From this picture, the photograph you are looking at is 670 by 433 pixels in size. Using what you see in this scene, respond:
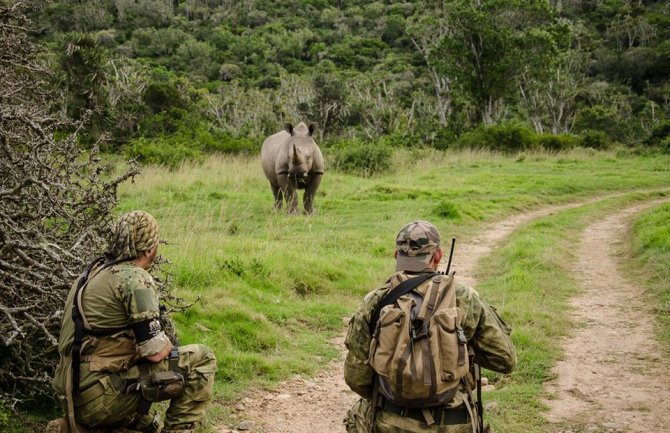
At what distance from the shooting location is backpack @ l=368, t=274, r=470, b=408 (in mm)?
3223

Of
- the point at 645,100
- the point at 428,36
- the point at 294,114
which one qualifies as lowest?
the point at 294,114

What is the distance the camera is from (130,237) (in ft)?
12.6

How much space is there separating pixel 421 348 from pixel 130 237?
1835mm

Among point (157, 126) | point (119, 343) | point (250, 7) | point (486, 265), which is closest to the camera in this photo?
point (119, 343)

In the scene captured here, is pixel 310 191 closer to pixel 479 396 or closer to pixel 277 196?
pixel 277 196

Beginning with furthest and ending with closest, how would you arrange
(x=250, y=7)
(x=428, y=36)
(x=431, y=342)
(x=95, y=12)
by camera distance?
(x=250, y=7)
(x=95, y=12)
(x=428, y=36)
(x=431, y=342)

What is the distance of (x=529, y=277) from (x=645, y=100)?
49.9m

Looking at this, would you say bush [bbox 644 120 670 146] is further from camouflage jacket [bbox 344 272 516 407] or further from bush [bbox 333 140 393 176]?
camouflage jacket [bbox 344 272 516 407]

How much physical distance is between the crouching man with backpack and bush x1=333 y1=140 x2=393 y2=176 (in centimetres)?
1756

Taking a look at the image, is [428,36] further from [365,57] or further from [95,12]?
[95,12]

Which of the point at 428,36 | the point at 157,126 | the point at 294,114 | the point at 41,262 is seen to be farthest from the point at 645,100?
the point at 41,262

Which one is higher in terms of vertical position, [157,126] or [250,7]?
[250,7]

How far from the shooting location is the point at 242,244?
9820mm

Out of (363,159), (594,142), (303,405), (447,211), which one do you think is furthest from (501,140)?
(303,405)
